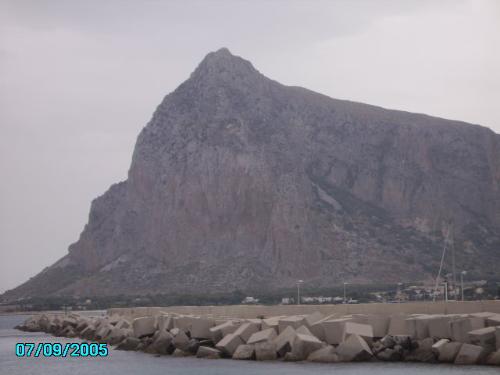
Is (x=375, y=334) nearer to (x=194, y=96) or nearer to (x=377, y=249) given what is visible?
(x=377, y=249)

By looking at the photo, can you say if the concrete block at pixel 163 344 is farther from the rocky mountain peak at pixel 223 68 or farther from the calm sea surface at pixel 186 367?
the rocky mountain peak at pixel 223 68

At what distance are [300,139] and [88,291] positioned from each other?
112 ft

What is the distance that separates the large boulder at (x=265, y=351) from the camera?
106 feet

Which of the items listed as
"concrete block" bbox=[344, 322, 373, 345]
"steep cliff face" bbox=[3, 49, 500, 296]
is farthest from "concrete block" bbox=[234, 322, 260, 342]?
"steep cliff face" bbox=[3, 49, 500, 296]

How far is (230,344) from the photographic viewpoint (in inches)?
1303

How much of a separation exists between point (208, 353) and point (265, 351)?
263cm

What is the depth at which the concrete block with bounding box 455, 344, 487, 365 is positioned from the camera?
2750 cm

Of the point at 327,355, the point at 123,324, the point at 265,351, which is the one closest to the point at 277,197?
the point at 123,324

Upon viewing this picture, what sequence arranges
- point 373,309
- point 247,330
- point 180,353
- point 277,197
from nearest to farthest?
point 247,330 < point 373,309 < point 180,353 < point 277,197

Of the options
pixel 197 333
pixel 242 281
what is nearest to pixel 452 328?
pixel 197 333

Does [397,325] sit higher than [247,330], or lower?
higher

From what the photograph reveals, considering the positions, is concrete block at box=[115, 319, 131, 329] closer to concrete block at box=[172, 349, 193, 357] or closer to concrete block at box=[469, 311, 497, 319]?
concrete block at box=[172, 349, 193, 357]

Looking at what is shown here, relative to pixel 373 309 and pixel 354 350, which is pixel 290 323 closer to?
pixel 373 309

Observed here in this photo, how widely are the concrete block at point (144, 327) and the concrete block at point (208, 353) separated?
5.50 meters
